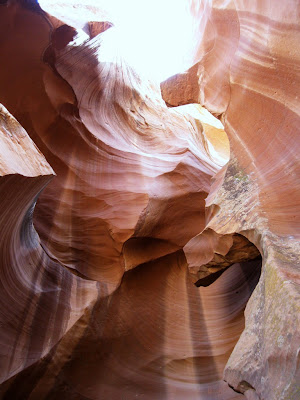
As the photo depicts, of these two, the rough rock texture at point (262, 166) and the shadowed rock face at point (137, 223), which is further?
the shadowed rock face at point (137, 223)

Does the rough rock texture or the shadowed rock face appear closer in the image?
the rough rock texture

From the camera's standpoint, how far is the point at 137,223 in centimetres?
589

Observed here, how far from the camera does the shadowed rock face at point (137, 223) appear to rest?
3354mm

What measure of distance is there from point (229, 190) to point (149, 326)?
2807mm

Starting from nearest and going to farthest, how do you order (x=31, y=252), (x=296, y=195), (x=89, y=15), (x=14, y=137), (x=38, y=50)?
(x=296, y=195) < (x=14, y=137) < (x=31, y=252) < (x=38, y=50) < (x=89, y=15)

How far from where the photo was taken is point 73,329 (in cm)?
504

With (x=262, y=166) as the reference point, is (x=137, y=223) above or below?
below

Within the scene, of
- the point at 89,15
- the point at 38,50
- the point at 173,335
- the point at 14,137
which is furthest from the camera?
the point at 89,15

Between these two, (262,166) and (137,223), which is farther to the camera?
(137,223)

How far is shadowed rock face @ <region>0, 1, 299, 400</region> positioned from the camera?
11.0 ft

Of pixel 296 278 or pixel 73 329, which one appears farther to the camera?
pixel 73 329

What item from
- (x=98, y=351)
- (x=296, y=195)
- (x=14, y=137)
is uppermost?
(x=14, y=137)

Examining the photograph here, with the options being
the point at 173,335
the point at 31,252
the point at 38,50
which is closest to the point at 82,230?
the point at 31,252

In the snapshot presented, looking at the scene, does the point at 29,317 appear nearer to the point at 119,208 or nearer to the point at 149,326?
the point at 149,326
